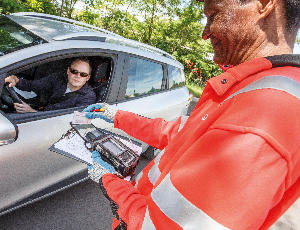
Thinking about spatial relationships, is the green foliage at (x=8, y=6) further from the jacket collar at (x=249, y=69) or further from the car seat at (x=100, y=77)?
the jacket collar at (x=249, y=69)

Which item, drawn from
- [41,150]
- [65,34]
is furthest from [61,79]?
[41,150]

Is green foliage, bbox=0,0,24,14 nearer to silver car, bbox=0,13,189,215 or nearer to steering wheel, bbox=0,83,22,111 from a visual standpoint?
silver car, bbox=0,13,189,215

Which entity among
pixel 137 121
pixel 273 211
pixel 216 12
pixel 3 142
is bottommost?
pixel 3 142

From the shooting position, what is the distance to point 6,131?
1742 mm

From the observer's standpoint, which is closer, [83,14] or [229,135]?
[229,135]

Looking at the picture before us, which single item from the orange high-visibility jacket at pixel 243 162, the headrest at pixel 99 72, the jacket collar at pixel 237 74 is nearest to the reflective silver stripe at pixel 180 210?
the orange high-visibility jacket at pixel 243 162

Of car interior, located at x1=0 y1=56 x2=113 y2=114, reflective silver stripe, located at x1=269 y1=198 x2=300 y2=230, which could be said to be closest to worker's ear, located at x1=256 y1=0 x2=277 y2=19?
reflective silver stripe, located at x1=269 y1=198 x2=300 y2=230

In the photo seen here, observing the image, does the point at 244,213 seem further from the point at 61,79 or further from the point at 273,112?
the point at 61,79

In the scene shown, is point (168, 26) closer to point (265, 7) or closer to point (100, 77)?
point (100, 77)

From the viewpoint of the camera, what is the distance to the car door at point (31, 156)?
184 centimetres

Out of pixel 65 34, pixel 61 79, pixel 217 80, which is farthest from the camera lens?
pixel 61 79

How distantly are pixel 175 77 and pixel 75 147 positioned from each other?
264 cm

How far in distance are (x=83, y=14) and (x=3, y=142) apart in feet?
33.0

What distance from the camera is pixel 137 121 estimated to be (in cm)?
171
